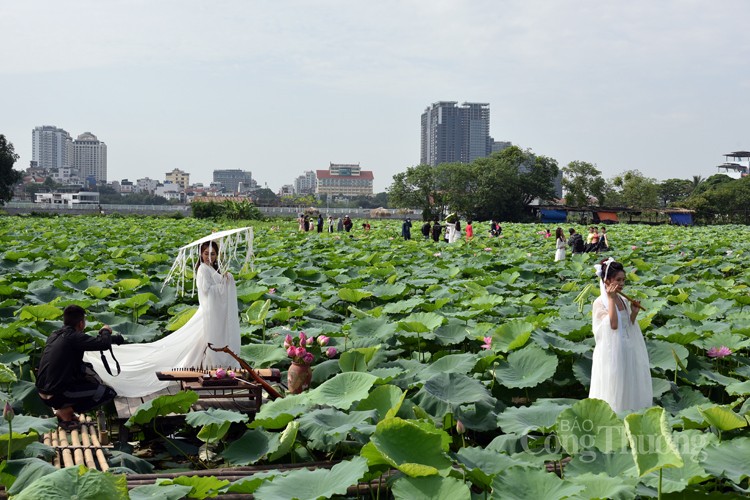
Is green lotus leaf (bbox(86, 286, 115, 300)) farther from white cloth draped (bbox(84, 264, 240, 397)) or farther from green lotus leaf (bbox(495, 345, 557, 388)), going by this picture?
green lotus leaf (bbox(495, 345, 557, 388))

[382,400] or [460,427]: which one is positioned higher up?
[382,400]

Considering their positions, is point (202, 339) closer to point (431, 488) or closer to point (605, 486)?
point (431, 488)

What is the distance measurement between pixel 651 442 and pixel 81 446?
2.62m

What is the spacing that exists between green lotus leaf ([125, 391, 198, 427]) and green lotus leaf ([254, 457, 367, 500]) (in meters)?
1.24

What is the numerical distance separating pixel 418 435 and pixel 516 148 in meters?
49.0

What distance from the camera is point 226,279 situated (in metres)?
5.21

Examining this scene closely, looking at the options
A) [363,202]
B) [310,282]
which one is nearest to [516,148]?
[310,282]

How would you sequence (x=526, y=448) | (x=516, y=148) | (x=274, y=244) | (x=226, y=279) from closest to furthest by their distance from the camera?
(x=526, y=448) → (x=226, y=279) → (x=274, y=244) → (x=516, y=148)

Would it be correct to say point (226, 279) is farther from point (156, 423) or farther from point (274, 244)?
point (274, 244)

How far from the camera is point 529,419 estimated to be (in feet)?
12.1

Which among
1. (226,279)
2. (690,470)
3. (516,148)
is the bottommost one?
(690,470)

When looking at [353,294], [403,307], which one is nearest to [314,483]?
[403,307]

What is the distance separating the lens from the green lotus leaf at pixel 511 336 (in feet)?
16.7

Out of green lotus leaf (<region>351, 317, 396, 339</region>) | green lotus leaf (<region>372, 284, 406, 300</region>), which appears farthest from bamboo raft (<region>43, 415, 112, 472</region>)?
green lotus leaf (<region>372, 284, 406, 300</region>)
